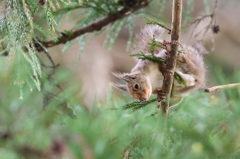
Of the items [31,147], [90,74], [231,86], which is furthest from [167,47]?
[90,74]

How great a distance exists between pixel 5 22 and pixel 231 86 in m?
0.49

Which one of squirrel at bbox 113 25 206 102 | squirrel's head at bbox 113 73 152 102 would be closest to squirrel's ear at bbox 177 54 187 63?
squirrel at bbox 113 25 206 102

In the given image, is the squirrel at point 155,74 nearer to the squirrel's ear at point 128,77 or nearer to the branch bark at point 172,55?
the squirrel's ear at point 128,77

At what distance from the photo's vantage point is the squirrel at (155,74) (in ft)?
3.13

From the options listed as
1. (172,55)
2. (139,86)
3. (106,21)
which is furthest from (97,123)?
(106,21)

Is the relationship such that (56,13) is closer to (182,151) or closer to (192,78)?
(192,78)

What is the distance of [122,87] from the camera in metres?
1.04

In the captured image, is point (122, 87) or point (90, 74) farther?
point (90, 74)

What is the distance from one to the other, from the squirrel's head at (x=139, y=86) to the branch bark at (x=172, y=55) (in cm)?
17

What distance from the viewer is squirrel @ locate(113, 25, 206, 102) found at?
3.13 feet

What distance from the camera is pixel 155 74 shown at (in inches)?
38.7

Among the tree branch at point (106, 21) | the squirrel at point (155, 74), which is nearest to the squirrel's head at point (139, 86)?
the squirrel at point (155, 74)

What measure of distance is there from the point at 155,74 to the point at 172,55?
28 cm

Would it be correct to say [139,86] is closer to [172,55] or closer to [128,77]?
[128,77]
